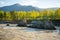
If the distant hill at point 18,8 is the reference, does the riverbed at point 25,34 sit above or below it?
below

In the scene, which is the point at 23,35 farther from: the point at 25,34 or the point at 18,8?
the point at 18,8

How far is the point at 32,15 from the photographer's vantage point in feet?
9.10

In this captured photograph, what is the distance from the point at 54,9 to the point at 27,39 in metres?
0.80

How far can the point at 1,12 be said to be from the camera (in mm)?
2973

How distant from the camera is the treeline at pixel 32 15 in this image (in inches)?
106

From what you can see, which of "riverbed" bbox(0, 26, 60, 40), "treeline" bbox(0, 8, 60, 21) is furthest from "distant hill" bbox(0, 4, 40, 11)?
"riverbed" bbox(0, 26, 60, 40)

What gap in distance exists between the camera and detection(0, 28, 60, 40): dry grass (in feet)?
8.40

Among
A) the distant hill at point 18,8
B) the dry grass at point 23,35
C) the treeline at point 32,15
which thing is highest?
the distant hill at point 18,8

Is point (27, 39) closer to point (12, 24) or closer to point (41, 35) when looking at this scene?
point (41, 35)

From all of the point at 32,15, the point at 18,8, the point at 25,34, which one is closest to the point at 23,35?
the point at 25,34

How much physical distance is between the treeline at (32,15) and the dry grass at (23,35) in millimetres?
273

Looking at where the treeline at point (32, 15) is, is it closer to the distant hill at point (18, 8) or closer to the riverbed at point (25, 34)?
the distant hill at point (18, 8)

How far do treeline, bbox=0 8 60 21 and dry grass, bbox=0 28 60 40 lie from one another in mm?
273

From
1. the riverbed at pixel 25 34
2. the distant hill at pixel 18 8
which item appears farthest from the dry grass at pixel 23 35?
→ the distant hill at pixel 18 8
